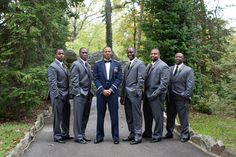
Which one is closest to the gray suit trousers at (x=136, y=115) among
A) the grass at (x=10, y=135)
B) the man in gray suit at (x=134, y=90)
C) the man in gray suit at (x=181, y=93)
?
the man in gray suit at (x=134, y=90)

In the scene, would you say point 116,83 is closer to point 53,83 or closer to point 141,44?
point 53,83

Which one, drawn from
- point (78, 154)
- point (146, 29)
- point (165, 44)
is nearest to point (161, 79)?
point (78, 154)

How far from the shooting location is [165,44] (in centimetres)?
1573

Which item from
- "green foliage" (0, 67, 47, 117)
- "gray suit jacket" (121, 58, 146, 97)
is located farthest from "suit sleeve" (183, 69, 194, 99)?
"green foliage" (0, 67, 47, 117)

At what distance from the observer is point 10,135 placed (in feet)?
35.7

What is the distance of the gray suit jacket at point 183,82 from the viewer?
984 centimetres

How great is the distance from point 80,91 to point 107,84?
710mm

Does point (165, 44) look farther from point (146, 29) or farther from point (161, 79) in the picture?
point (161, 79)

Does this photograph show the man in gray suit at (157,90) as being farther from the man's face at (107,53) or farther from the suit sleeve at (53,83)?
the suit sleeve at (53,83)

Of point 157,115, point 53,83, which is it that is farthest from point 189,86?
point 53,83

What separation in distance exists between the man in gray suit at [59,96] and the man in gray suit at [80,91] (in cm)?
38

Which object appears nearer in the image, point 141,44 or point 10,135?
point 10,135

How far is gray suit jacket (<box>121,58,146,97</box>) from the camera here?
31.8 feet

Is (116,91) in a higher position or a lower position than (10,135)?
higher
